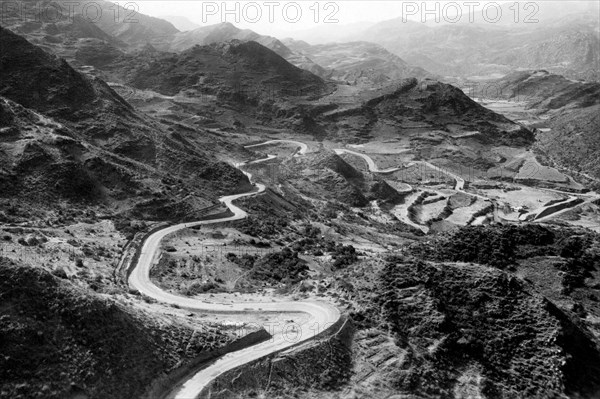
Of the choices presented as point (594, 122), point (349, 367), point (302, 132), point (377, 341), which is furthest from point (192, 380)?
point (594, 122)

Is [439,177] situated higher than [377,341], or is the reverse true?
[377,341]

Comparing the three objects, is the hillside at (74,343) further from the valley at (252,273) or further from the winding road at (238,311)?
the winding road at (238,311)

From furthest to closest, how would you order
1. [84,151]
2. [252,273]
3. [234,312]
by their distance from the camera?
[84,151], [252,273], [234,312]

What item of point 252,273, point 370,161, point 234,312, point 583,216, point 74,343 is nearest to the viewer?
point 74,343

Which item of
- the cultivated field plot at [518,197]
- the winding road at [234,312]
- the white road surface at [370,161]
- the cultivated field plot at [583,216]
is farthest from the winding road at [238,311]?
the white road surface at [370,161]

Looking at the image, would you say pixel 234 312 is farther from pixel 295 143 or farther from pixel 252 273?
pixel 295 143

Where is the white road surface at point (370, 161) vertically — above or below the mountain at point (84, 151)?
below

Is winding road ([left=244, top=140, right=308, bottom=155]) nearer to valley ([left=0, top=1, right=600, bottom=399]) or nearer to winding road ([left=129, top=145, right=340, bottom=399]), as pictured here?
valley ([left=0, top=1, right=600, bottom=399])

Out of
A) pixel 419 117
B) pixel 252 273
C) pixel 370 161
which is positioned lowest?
pixel 370 161

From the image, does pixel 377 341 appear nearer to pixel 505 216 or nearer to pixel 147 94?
pixel 505 216

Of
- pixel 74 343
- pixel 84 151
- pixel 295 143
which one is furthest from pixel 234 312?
pixel 295 143

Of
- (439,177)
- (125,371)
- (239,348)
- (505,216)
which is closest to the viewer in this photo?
(125,371)
